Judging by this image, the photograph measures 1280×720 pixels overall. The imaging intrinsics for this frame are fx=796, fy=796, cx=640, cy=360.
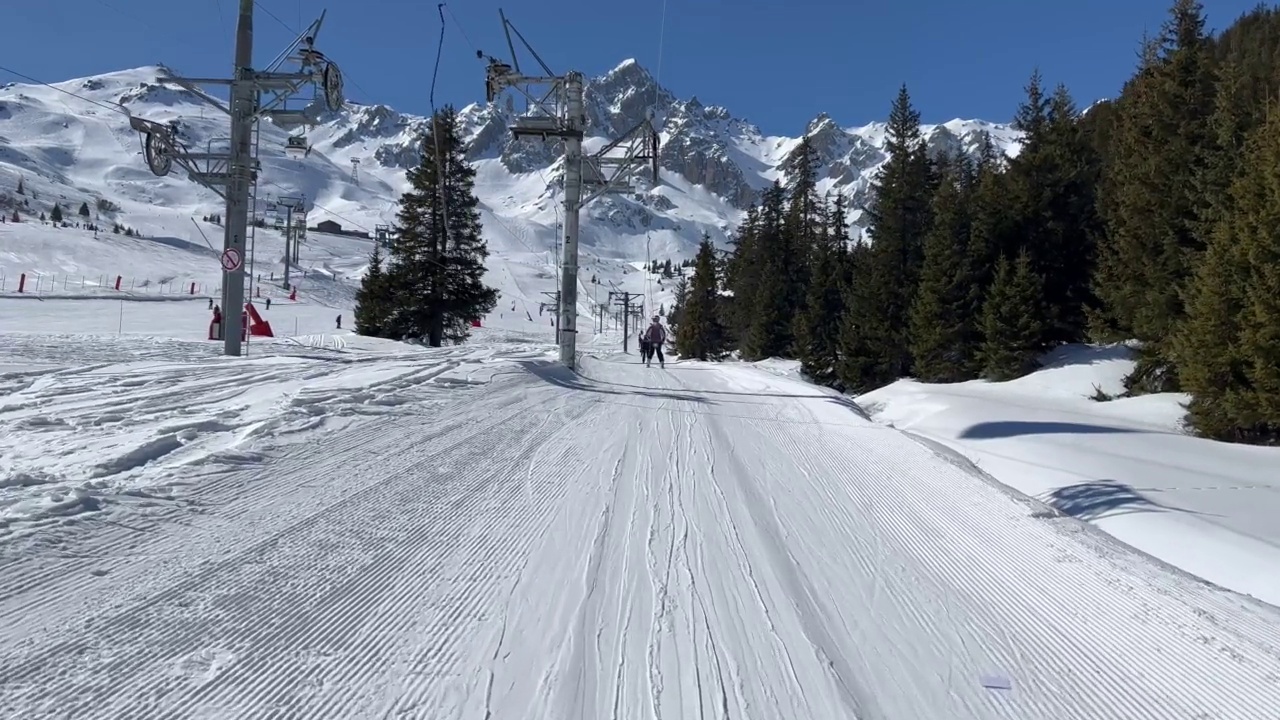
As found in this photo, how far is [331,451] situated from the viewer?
8.10 meters

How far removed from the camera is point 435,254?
35781mm

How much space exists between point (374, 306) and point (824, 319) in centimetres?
2152

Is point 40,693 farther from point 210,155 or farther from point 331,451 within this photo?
point 210,155

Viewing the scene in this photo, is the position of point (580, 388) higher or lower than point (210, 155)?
lower

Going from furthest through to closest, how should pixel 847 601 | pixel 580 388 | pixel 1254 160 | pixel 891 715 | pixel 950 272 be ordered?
pixel 950 272 → pixel 580 388 → pixel 1254 160 → pixel 847 601 → pixel 891 715

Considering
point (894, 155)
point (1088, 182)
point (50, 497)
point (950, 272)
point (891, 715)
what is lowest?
point (891, 715)

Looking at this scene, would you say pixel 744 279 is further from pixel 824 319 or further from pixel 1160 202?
pixel 1160 202

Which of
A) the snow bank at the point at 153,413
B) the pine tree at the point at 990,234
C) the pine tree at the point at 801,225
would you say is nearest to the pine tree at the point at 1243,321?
the pine tree at the point at 990,234

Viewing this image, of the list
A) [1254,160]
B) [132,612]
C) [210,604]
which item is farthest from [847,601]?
[1254,160]

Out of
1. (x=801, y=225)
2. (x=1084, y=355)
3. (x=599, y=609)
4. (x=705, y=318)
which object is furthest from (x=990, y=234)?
(x=705, y=318)

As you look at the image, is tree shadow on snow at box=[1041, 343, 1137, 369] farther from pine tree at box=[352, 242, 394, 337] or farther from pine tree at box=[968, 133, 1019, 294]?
pine tree at box=[352, 242, 394, 337]

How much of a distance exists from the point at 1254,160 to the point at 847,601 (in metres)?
15.5

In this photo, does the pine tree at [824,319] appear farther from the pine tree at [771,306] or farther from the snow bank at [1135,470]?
the snow bank at [1135,470]

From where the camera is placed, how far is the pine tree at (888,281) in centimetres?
3244
